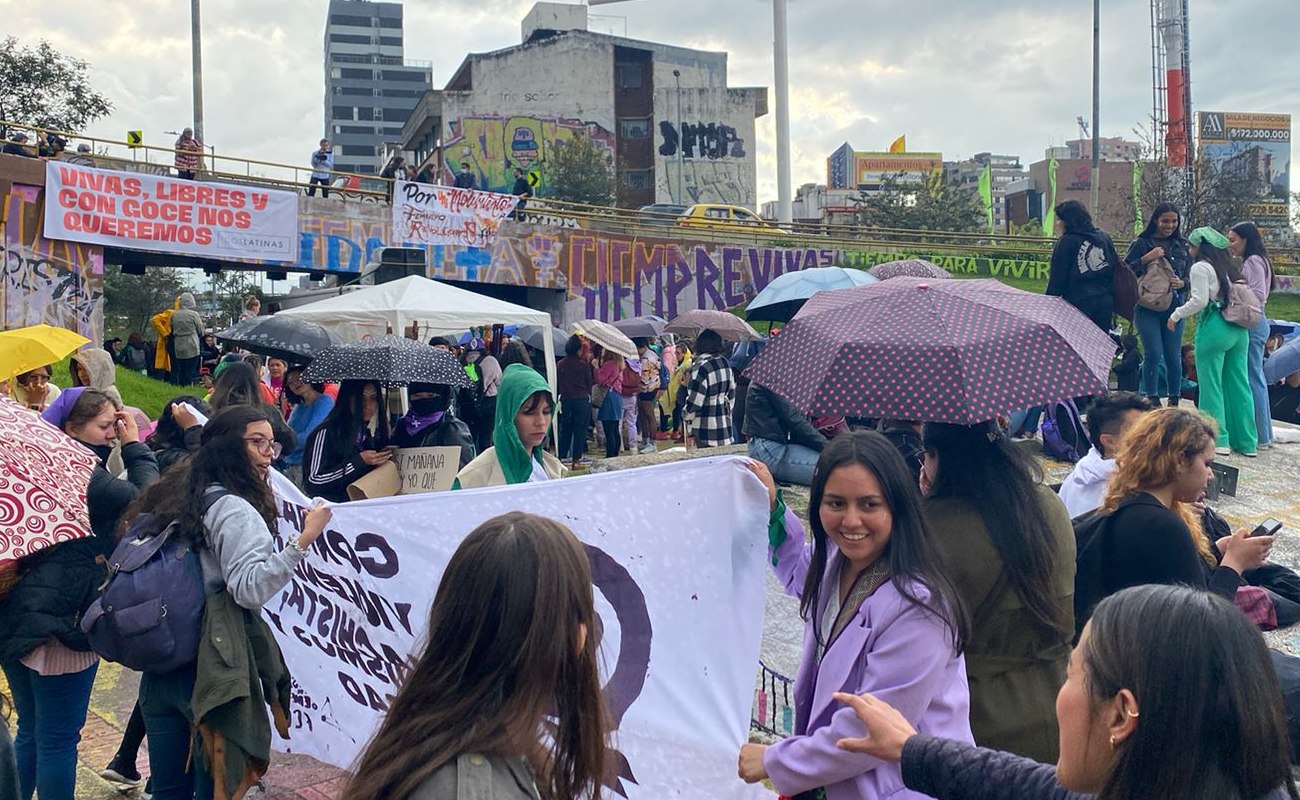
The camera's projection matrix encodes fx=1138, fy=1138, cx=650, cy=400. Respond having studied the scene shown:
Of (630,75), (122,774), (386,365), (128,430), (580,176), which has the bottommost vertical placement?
(122,774)

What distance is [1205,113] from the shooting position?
94.4m

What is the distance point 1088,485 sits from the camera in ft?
15.4

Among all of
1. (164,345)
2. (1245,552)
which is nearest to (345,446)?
(1245,552)

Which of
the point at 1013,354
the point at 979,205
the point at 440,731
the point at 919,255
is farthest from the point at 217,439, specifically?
the point at 979,205

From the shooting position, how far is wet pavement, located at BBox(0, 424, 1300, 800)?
4.84 meters

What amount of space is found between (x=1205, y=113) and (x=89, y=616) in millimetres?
105578

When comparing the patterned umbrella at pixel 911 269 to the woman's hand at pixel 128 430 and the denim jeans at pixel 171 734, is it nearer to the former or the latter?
the woman's hand at pixel 128 430

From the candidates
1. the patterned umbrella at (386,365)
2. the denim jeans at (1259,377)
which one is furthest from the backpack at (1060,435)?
the patterned umbrella at (386,365)

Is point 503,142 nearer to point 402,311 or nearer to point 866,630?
point 402,311

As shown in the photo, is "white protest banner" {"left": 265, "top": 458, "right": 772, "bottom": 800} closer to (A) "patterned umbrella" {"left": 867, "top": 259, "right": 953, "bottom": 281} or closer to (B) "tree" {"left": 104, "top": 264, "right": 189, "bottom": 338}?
(A) "patterned umbrella" {"left": 867, "top": 259, "right": 953, "bottom": 281}

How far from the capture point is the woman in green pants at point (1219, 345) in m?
8.95

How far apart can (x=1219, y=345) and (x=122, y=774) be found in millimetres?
8306

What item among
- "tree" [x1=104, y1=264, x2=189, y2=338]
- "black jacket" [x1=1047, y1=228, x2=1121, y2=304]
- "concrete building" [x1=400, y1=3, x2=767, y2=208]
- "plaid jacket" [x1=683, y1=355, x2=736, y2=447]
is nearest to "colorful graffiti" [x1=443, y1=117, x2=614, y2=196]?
"concrete building" [x1=400, y1=3, x2=767, y2=208]

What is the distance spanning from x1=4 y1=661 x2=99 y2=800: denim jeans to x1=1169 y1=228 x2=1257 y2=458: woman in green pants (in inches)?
316
